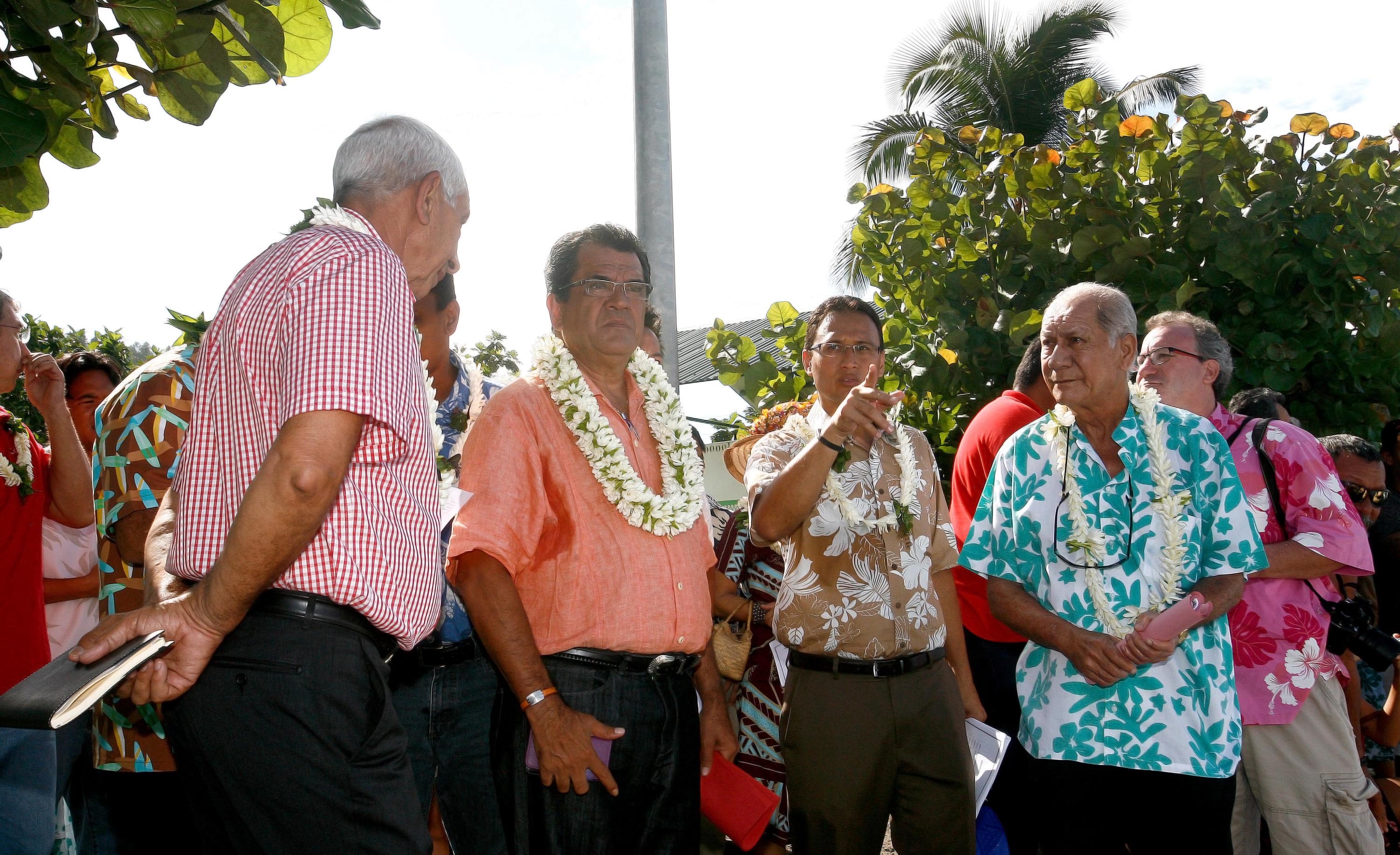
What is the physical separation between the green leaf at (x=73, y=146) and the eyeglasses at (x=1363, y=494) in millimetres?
5347

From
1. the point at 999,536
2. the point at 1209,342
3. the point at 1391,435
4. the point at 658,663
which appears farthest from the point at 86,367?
the point at 1391,435

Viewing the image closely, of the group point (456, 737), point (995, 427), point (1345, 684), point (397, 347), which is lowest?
point (1345, 684)

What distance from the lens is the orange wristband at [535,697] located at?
7.98ft

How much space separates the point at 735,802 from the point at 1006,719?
149cm

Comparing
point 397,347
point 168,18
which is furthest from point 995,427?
point 168,18

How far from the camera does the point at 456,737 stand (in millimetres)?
3082

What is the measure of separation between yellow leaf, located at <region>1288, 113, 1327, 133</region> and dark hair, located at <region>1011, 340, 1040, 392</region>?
6.63 ft

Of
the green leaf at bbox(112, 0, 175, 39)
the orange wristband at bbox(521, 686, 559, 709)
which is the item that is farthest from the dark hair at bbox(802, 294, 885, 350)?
the green leaf at bbox(112, 0, 175, 39)

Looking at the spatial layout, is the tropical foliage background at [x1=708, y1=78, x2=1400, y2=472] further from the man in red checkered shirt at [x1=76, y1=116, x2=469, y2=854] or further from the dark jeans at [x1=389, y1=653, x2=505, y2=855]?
the man in red checkered shirt at [x1=76, y1=116, x2=469, y2=854]

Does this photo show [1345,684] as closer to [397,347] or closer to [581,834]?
[581,834]

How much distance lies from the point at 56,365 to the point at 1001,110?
21.3 metres

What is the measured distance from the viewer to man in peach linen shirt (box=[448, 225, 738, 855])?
2480 millimetres

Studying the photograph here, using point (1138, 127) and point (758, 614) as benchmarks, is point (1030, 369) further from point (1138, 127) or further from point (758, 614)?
point (1138, 127)

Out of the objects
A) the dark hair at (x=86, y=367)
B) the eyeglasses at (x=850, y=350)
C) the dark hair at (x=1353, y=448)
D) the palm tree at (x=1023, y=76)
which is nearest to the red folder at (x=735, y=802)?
the eyeglasses at (x=850, y=350)
